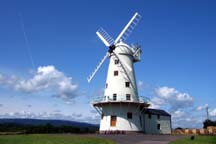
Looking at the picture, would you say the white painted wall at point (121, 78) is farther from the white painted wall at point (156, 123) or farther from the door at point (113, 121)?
the white painted wall at point (156, 123)

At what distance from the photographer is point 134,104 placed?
40219 mm

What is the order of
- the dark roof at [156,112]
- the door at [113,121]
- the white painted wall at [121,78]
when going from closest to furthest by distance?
the door at [113,121] → the white painted wall at [121,78] → the dark roof at [156,112]

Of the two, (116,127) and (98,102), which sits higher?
(98,102)

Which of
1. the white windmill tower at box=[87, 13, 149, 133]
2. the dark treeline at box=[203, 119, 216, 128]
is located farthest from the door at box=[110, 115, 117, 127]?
the dark treeline at box=[203, 119, 216, 128]

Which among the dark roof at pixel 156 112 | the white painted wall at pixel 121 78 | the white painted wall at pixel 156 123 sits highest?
the white painted wall at pixel 121 78

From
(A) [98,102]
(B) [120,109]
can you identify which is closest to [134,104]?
(B) [120,109]

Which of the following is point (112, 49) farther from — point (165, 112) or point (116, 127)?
point (165, 112)

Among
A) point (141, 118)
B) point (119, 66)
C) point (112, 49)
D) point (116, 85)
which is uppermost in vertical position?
point (112, 49)

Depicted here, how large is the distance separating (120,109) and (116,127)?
2.51 metres

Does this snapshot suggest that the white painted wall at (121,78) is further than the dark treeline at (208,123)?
No

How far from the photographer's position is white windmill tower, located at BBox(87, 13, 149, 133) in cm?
3928

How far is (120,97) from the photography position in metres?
39.5

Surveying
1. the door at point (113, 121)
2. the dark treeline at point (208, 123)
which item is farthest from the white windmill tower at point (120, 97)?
the dark treeline at point (208, 123)

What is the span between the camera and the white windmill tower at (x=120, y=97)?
1547 inches
